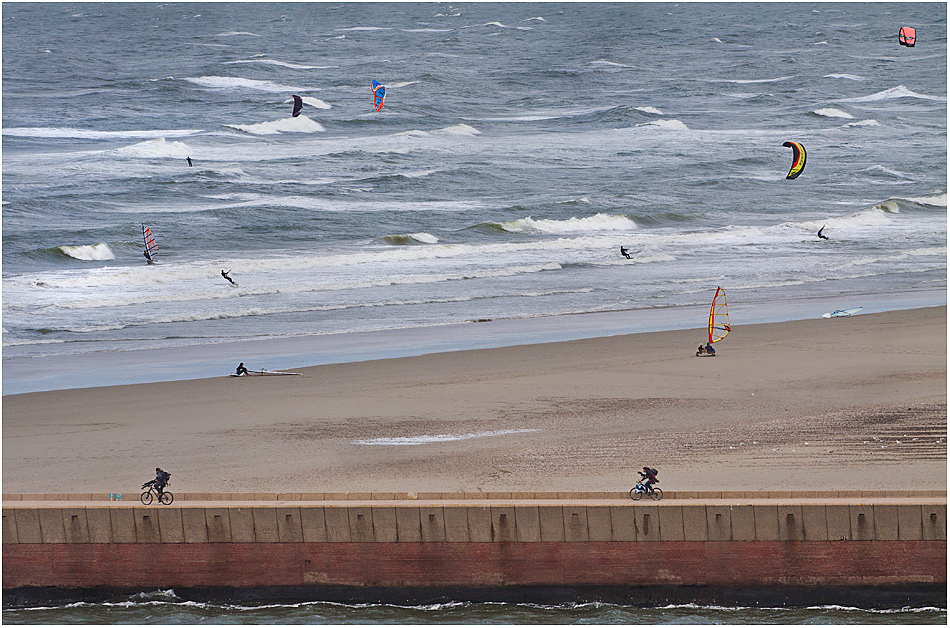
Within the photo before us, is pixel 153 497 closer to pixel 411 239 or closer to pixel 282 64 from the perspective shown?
pixel 411 239

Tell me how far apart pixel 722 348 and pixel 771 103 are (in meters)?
56.3

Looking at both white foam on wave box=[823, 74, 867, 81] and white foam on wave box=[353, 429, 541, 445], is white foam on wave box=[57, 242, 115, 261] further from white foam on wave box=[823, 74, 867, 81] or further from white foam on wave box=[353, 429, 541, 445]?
white foam on wave box=[823, 74, 867, 81]

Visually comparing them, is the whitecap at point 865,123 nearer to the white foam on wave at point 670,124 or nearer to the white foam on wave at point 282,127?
the white foam on wave at point 670,124

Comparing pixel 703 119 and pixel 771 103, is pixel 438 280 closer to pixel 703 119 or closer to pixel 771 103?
pixel 703 119

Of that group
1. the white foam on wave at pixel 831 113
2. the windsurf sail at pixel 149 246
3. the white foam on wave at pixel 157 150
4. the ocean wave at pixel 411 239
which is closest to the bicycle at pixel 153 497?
the windsurf sail at pixel 149 246

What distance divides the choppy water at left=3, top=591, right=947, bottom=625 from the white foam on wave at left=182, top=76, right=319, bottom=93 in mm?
63124

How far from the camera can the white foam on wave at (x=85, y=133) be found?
56.2m

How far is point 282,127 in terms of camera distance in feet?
198

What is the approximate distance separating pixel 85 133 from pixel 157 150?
21.1 ft

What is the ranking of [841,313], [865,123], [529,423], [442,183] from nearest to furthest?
[529,423], [841,313], [442,183], [865,123]

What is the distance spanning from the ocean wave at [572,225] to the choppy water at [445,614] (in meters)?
30.3

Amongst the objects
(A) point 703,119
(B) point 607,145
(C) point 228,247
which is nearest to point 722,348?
(C) point 228,247

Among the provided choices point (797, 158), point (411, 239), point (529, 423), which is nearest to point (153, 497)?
point (529, 423)

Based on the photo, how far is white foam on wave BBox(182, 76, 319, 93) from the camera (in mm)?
69000
